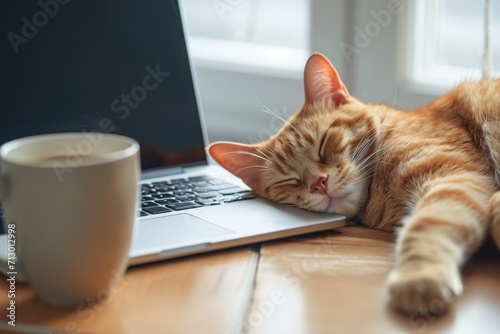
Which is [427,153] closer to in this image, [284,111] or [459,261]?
[459,261]

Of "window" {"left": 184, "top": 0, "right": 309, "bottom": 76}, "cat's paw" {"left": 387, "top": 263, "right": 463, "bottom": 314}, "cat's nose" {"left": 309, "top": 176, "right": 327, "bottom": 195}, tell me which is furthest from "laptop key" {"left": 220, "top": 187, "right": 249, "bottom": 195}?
"window" {"left": 184, "top": 0, "right": 309, "bottom": 76}

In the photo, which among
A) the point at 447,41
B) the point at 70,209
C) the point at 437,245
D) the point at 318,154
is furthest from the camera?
the point at 447,41

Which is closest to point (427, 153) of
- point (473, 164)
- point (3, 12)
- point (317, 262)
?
point (473, 164)

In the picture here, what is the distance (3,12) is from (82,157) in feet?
1.77

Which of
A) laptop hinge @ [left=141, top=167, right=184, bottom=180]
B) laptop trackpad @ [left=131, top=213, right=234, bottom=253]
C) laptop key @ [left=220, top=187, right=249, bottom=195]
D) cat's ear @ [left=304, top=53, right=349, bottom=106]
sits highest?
cat's ear @ [left=304, top=53, right=349, bottom=106]

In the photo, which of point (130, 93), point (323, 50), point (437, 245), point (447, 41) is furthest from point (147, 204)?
point (447, 41)

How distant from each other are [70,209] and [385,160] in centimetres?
61

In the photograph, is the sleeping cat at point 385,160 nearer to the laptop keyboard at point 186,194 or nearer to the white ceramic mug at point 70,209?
the laptop keyboard at point 186,194

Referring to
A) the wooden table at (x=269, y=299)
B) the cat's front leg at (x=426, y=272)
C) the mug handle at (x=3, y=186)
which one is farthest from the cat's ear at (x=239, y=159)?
the mug handle at (x=3, y=186)

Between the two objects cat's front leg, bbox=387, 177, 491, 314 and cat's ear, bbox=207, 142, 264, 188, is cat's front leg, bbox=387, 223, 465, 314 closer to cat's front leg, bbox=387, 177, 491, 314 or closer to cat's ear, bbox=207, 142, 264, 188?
cat's front leg, bbox=387, 177, 491, 314

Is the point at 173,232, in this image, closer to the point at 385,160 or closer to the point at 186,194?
the point at 186,194

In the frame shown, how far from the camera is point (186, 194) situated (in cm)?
122

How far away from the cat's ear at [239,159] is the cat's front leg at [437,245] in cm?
34

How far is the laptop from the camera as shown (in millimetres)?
1193
